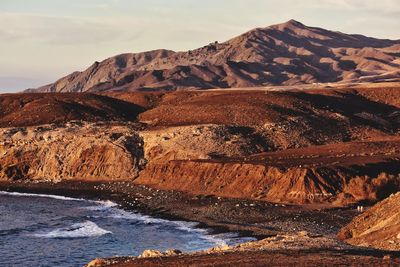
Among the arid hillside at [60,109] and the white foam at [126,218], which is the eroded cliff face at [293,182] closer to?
the white foam at [126,218]

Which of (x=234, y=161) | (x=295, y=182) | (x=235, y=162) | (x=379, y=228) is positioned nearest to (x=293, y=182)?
(x=295, y=182)

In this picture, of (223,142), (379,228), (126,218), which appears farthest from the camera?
(223,142)

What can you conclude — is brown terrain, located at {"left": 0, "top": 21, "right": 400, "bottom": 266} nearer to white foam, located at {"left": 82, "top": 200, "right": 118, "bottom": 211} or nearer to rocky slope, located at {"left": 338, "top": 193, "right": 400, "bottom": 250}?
rocky slope, located at {"left": 338, "top": 193, "right": 400, "bottom": 250}

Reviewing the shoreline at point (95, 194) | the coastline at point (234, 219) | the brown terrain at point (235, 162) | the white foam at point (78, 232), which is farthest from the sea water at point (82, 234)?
the brown terrain at point (235, 162)

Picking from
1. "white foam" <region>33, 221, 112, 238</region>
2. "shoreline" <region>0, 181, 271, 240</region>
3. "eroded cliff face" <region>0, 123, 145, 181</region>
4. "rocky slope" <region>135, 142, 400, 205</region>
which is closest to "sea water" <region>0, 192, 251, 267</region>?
"white foam" <region>33, 221, 112, 238</region>

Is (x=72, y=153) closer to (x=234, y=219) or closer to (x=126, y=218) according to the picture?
(x=126, y=218)
